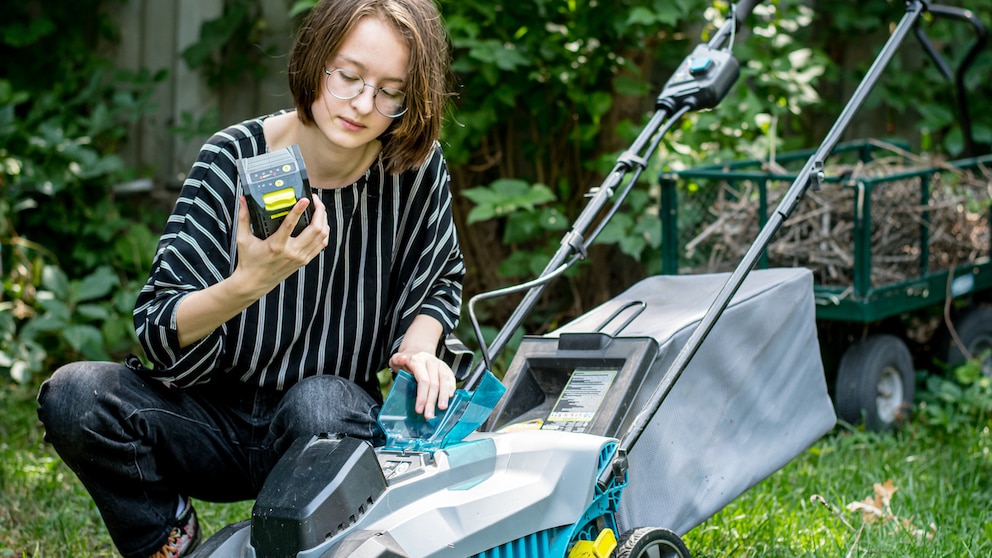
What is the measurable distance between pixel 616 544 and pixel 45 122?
2623 millimetres

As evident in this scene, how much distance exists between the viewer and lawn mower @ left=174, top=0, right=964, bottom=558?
1.30 meters

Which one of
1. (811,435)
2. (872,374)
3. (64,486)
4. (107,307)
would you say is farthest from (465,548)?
(107,307)

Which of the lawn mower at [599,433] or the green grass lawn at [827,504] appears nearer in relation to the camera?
the lawn mower at [599,433]

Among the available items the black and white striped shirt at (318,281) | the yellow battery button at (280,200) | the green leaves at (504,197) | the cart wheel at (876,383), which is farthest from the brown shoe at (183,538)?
the cart wheel at (876,383)

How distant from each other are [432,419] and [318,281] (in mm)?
301

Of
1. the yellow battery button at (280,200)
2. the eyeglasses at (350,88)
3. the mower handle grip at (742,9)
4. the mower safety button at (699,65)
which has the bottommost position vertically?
the yellow battery button at (280,200)

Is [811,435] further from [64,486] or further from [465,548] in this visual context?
[64,486]

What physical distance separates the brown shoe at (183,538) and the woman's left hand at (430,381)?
0.42 meters

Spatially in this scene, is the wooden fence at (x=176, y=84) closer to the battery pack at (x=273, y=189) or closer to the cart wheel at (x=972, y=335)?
the cart wheel at (x=972, y=335)

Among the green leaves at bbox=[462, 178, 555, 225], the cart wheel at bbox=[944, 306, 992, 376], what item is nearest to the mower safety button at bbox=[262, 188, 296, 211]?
the green leaves at bbox=[462, 178, 555, 225]

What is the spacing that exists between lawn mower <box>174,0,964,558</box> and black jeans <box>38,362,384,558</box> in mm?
109

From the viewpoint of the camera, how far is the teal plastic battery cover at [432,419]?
1464 millimetres

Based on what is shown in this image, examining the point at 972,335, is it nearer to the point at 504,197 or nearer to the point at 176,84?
the point at 504,197

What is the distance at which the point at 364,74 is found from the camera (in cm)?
153
